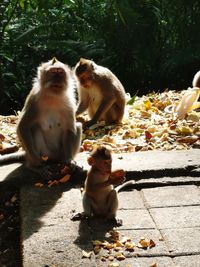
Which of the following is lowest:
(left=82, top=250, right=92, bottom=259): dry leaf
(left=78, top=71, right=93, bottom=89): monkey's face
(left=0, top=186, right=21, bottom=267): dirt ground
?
(left=0, top=186, right=21, bottom=267): dirt ground

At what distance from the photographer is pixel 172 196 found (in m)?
4.45

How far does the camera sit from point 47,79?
195 inches

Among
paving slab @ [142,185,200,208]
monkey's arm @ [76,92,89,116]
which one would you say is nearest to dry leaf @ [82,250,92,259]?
paving slab @ [142,185,200,208]

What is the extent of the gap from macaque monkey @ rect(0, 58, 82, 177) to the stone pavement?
0.97 ft

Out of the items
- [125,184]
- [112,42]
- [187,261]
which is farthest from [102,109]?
[112,42]

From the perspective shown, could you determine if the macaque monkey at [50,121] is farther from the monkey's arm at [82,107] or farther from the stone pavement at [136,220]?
the monkey's arm at [82,107]

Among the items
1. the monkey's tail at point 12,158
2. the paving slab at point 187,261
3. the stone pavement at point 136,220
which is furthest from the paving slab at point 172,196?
the monkey's tail at point 12,158

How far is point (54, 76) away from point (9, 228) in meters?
1.46

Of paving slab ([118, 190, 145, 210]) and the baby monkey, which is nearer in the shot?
the baby monkey

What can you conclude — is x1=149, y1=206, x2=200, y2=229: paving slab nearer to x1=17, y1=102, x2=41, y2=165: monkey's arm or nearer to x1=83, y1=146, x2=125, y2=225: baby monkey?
x1=83, y1=146, x2=125, y2=225: baby monkey

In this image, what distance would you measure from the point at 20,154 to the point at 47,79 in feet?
2.92

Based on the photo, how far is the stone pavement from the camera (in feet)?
11.3

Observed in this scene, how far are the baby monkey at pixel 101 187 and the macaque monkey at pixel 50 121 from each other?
1.09m

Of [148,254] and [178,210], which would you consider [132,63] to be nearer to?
[178,210]
